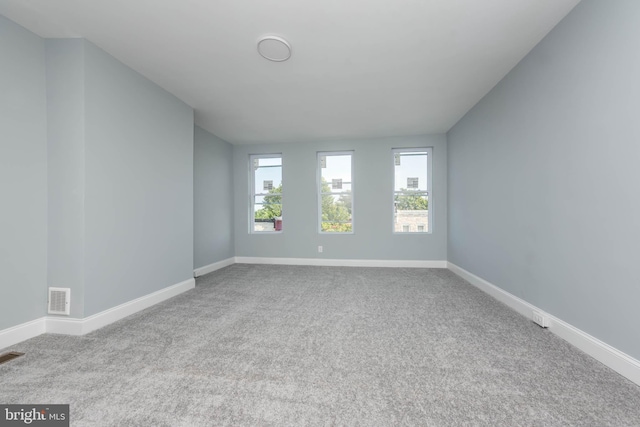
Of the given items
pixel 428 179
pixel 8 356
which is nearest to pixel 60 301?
pixel 8 356

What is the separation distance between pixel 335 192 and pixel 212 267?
2.77 metres

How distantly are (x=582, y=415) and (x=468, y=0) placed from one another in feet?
8.40

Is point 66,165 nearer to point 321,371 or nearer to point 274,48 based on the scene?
point 274,48

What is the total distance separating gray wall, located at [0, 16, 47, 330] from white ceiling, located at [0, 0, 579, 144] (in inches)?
10.6

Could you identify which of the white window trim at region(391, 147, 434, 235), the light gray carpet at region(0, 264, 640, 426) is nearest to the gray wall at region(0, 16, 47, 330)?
the light gray carpet at region(0, 264, 640, 426)

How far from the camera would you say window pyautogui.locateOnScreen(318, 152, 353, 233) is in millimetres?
5301

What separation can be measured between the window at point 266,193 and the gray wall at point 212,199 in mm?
478

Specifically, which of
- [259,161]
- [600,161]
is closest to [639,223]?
[600,161]

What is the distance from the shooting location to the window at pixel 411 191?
5.08m

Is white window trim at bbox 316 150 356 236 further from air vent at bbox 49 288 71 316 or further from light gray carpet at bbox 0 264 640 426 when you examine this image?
air vent at bbox 49 288 71 316

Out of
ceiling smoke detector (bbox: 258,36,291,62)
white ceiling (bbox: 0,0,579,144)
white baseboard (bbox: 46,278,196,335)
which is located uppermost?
A: white ceiling (bbox: 0,0,579,144)

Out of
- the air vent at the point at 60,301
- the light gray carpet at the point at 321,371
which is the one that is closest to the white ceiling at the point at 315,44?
the air vent at the point at 60,301

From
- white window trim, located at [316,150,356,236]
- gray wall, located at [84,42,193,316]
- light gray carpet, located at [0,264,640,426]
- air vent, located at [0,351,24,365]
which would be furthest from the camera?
white window trim, located at [316,150,356,236]

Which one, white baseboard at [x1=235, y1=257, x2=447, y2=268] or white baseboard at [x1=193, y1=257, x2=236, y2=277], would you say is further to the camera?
white baseboard at [x1=235, y1=257, x2=447, y2=268]
